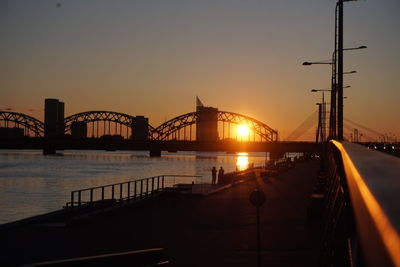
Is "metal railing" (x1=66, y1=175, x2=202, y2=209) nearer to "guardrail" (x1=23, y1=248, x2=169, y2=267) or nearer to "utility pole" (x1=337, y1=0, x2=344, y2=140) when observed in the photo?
"utility pole" (x1=337, y1=0, x2=344, y2=140)

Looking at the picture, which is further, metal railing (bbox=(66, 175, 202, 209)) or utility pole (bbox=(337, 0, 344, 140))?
utility pole (bbox=(337, 0, 344, 140))

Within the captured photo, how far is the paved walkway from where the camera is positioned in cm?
1463

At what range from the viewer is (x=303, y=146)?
145250 mm

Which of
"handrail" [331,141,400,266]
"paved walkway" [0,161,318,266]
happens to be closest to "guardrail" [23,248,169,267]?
"handrail" [331,141,400,266]

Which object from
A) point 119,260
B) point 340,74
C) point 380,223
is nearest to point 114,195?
point 340,74

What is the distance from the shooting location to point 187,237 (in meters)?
17.9

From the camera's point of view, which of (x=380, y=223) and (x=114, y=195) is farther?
(x=114, y=195)

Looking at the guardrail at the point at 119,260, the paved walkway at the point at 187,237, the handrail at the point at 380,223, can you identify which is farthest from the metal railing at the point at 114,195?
the handrail at the point at 380,223

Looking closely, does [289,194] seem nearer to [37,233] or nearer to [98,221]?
[98,221]

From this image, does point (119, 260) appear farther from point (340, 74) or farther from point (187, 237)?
point (340, 74)

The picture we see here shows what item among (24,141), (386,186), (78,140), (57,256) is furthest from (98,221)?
(24,141)

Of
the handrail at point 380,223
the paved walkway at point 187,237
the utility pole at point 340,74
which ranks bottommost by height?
the paved walkway at point 187,237

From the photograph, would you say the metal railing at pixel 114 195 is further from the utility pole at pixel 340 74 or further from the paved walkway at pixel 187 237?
the utility pole at pixel 340 74

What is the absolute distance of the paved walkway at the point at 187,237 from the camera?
14633 millimetres
